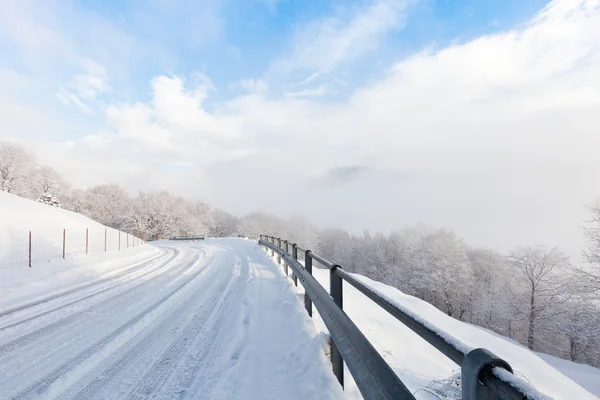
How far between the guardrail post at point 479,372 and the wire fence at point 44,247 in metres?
13.5

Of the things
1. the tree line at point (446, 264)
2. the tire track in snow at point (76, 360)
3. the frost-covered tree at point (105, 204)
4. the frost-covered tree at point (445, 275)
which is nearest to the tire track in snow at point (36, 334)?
the tire track in snow at point (76, 360)

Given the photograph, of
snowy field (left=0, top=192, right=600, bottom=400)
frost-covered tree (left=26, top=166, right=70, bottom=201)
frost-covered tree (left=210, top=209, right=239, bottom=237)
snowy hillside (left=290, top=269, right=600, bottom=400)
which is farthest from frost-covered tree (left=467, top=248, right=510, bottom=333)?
frost-covered tree (left=26, top=166, right=70, bottom=201)

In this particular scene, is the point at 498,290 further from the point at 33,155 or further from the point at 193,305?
the point at 33,155

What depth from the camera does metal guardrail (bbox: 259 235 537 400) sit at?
3.73ft

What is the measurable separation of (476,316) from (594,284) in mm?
25442

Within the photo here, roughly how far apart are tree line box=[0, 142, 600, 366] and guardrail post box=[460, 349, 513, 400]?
24.6 m

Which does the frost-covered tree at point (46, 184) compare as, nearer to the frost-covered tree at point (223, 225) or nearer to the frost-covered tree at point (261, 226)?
the frost-covered tree at point (223, 225)

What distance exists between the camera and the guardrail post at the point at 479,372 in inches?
44.8

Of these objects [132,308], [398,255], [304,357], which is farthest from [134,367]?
[398,255]

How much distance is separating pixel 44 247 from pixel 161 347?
1551 cm

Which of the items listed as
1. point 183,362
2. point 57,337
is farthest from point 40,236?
point 183,362

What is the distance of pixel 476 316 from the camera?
40.9m

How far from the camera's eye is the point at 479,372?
3.78 feet

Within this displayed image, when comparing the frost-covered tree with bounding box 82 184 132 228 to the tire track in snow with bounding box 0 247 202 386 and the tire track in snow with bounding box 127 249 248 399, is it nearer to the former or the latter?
the tire track in snow with bounding box 0 247 202 386
